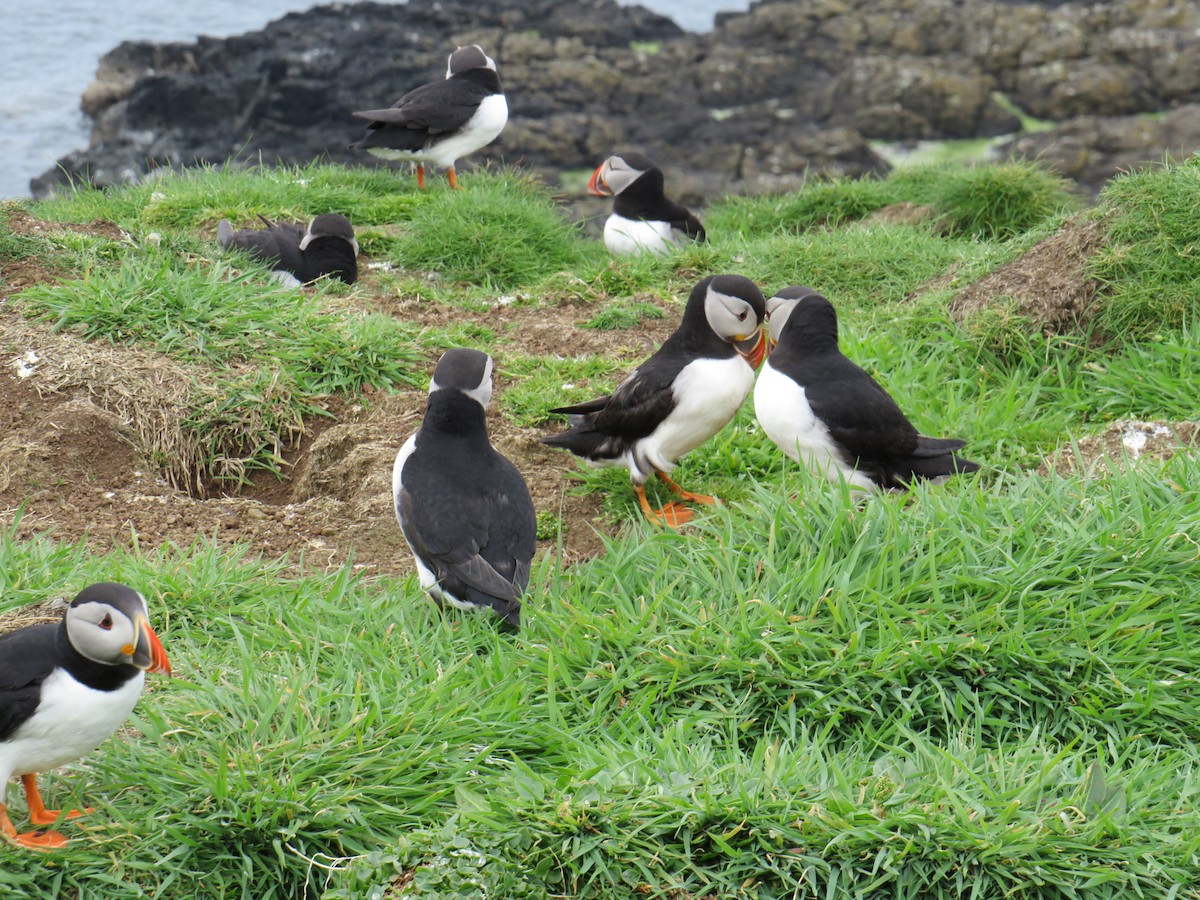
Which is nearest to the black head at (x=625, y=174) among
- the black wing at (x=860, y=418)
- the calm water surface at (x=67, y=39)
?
the black wing at (x=860, y=418)

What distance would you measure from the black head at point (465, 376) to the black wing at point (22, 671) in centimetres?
168

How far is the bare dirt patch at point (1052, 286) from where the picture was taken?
5.69 m

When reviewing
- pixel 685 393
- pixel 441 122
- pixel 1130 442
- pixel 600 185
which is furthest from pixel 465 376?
pixel 441 122

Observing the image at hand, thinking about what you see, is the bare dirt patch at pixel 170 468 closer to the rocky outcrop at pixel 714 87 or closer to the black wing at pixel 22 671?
the black wing at pixel 22 671

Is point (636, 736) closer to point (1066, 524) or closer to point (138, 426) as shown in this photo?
point (1066, 524)

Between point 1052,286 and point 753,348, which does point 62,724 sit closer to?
point 753,348

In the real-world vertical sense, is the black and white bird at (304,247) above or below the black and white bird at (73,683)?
below

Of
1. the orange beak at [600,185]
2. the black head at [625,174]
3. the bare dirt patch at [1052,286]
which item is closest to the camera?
the bare dirt patch at [1052,286]

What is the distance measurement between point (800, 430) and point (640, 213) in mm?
4014

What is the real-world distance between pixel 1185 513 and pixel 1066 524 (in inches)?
14.2

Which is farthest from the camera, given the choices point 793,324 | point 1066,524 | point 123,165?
point 123,165

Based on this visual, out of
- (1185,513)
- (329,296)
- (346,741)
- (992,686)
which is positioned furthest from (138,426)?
(1185,513)

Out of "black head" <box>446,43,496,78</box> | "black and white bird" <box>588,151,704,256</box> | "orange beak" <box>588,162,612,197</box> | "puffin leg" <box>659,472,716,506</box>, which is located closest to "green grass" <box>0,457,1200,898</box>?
"puffin leg" <box>659,472,716,506</box>

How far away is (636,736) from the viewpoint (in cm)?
320
